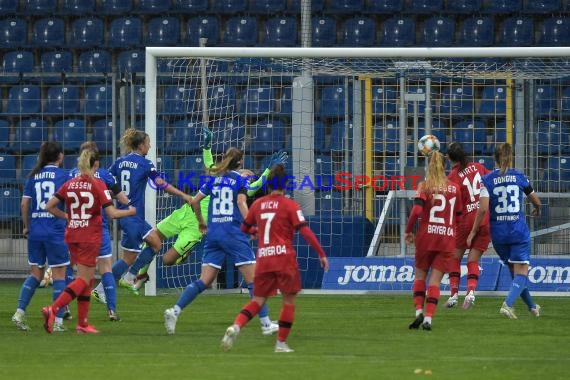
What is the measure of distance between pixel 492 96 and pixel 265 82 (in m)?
4.35

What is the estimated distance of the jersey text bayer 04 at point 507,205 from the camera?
1416 cm

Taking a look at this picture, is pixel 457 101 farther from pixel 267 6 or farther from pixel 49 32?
pixel 49 32

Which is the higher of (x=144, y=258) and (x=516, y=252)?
(x=516, y=252)

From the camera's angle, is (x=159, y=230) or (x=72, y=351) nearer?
(x=72, y=351)

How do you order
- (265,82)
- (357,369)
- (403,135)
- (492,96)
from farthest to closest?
1. (492,96)
2. (265,82)
3. (403,135)
4. (357,369)

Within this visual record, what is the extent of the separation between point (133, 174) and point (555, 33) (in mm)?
12508

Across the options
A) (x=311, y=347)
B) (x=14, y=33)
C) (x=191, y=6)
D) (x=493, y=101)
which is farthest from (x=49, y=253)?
(x=14, y=33)

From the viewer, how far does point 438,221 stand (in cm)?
1248

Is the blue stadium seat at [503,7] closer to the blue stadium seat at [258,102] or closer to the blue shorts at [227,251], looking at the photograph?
the blue stadium seat at [258,102]

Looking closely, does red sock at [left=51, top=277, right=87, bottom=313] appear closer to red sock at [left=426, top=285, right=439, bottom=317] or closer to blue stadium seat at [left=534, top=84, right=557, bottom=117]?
Result: red sock at [left=426, top=285, right=439, bottom=317]

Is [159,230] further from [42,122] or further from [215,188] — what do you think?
[42,122]

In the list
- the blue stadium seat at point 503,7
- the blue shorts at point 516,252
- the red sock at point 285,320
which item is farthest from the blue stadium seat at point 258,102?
the red sock at point 285,320

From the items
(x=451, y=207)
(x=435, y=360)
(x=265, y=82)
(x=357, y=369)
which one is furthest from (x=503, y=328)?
(x=265, y=82)

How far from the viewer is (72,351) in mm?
10609
